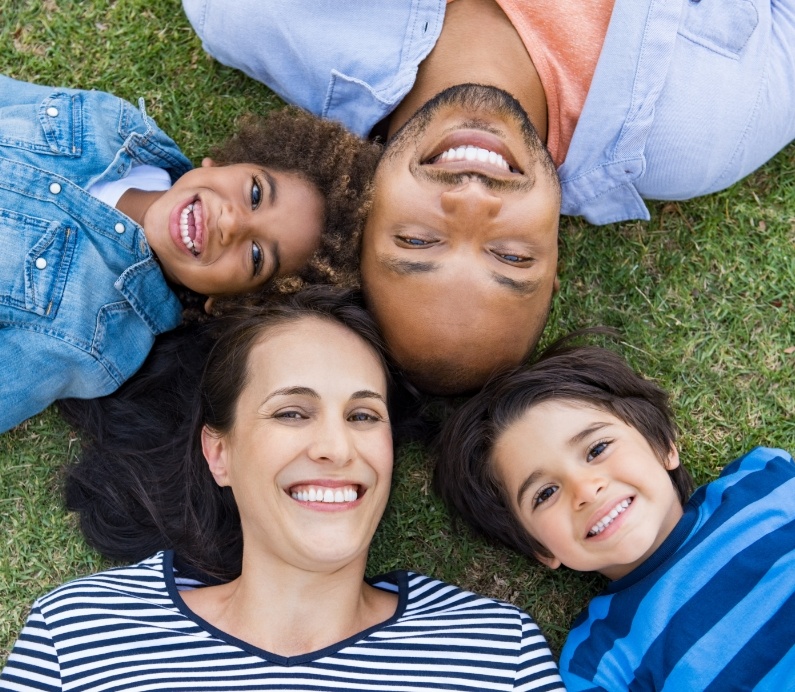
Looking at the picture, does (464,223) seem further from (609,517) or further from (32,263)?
(32,263)

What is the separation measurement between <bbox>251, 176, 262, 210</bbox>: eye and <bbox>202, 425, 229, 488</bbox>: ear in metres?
0.87

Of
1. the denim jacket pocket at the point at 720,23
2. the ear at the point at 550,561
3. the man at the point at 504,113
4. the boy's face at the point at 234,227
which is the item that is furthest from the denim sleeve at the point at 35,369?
the denim jacket pocket at the point at 720,23

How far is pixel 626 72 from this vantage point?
301 cm

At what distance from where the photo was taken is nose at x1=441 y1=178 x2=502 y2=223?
99.0 inches

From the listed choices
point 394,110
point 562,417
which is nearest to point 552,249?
point 562,417

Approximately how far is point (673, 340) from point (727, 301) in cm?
29

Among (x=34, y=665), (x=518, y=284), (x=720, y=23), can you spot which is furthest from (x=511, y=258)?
(x=34, y=665)

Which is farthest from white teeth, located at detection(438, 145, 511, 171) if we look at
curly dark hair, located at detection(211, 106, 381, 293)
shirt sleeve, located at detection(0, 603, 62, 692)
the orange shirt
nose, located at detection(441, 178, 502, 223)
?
shirt sleeve, located at detection(0, 603, 62, 692)

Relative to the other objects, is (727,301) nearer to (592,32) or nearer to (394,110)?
(592,32)

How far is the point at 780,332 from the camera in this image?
11.4 ft

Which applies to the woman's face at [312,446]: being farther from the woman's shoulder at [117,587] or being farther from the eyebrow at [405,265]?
the woman's shoulder at [117,587]

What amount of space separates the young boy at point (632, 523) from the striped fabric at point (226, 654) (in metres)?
0.34

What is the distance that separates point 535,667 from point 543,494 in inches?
23.2

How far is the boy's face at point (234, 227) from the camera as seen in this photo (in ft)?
9.95
